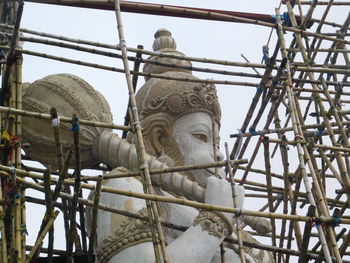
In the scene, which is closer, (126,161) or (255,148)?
(126,161)

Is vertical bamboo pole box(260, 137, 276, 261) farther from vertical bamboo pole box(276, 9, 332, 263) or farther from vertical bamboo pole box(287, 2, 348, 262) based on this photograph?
vertical bamboo pole box(287, 2, 348, 262)

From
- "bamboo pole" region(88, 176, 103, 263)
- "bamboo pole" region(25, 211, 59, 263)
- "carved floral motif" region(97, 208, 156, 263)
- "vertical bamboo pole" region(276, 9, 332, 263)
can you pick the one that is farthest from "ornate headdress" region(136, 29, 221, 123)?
"bamboo pole" region(25, 211, 59, 263)

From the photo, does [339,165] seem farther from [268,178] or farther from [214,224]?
[214,224]

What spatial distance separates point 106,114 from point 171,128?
1.43 feet

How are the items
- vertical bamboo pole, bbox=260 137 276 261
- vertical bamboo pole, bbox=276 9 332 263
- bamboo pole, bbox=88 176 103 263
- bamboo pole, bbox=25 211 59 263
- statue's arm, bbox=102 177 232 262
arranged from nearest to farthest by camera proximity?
bamboo pole, bbox=25 211 59 263, bamboo pole, bbox=88 176 103 263, vertical bamboo pole, bbox=276 9 332 263, statue's arm, bbox=102 177 232 262, vertical bamboo pole, bbox=260 137 276 261

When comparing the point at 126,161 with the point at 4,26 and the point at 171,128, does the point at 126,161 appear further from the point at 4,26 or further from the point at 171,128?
the point at 4,26

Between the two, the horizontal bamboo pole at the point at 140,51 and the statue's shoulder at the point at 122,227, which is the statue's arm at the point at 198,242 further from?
the horizontal bamboo pole at the point at 140,51

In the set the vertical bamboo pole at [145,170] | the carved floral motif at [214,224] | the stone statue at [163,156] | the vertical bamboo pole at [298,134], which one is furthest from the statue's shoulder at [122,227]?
the vertical bamboo pole at [298,134]

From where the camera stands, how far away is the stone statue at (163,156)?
15.2 feet

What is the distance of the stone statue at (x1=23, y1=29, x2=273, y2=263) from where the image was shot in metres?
4.62

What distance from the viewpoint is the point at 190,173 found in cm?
524

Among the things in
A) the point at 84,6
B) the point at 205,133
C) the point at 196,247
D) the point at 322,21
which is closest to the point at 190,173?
the point at 205,133

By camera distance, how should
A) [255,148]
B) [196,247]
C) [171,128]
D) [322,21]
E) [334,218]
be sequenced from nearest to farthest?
[334,218] < [196,247] < [171,128] < [255,148] < [322,21]

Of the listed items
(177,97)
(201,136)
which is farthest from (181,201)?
(177,97)
